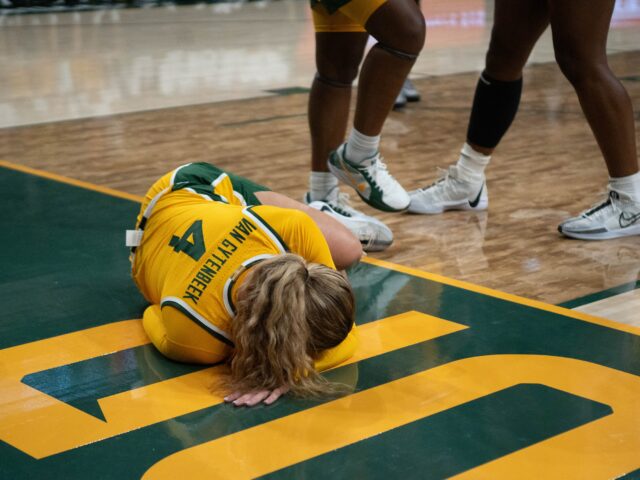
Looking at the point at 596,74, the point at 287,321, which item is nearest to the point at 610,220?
the point at 596,74

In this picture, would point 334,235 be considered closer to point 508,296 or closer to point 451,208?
point 508,296

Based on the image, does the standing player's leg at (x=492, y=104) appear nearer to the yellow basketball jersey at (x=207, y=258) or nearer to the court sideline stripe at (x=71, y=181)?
the court sideline stripe at (x=71, y=181)

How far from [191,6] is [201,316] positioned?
1578cm

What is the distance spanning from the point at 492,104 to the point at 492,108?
14 mm

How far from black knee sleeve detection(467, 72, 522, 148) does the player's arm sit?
107 cm

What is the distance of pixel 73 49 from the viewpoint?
10289 mm

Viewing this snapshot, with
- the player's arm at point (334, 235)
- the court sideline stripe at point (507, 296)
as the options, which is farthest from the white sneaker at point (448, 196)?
the player's arm at point (334, 235)

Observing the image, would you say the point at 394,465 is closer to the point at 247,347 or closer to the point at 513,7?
the point at 247,347

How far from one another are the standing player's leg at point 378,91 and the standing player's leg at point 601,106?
471 mm

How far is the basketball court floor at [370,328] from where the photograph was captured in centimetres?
212

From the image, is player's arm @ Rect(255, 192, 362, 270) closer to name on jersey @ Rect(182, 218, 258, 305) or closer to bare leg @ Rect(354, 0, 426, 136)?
name on jersey @ Rect(182, 218, 258, 305)

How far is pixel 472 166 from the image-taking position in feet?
13.1

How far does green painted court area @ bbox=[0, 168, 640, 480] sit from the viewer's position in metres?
2.09

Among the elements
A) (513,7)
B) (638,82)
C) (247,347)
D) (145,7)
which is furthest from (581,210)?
(145,7)
